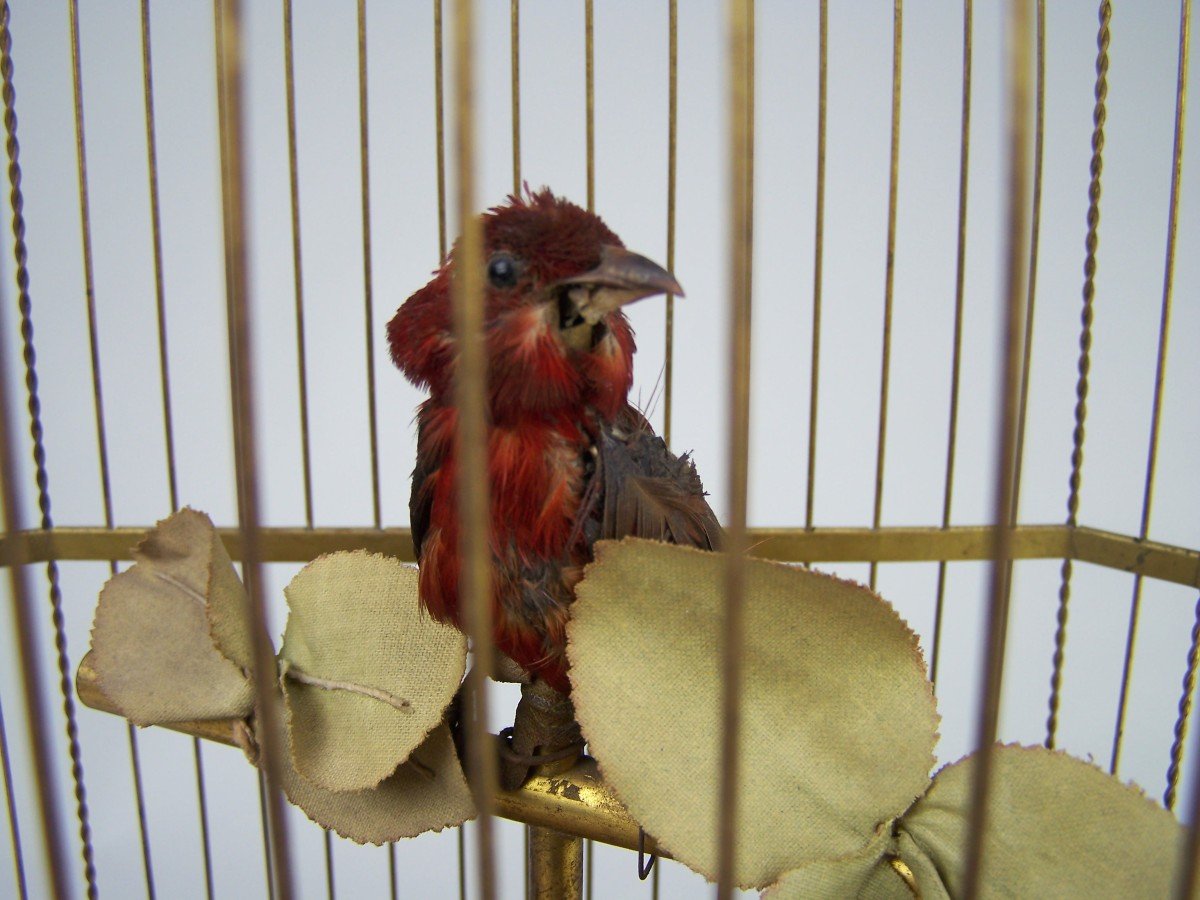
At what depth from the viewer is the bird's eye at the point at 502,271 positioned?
35 centimetres

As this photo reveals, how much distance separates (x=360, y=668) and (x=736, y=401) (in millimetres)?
281

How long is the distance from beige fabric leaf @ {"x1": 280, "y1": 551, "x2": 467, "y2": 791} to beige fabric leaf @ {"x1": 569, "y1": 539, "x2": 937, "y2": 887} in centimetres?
11

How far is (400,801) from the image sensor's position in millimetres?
386

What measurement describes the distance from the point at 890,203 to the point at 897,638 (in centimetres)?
42

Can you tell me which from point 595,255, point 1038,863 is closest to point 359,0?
point 595,255

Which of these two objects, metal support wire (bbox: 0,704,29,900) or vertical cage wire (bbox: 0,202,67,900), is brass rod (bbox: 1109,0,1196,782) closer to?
vertical cage wire (bbox: 0,202,67,900)

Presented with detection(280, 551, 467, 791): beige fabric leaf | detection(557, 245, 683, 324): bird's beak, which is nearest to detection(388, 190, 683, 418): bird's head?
detection(557, 245, 683, 324): bird's beak

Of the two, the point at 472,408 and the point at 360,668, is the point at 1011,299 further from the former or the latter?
the point at 360,668

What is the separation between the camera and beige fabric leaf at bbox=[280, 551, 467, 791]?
0.36 meters

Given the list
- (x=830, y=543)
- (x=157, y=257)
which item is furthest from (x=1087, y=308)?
(x=157, y=257)

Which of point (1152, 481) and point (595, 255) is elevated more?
point (595, 255)

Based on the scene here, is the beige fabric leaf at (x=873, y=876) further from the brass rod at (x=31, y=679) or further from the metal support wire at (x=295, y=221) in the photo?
the metal support wire at (x=295, y=221)

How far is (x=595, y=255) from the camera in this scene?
→ 339mm

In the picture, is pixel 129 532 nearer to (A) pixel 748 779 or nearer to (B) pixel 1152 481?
(A) pixel 748 779
